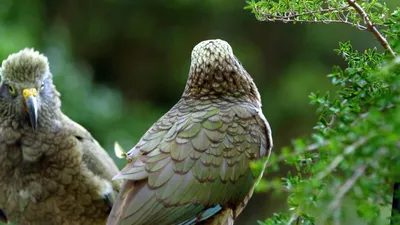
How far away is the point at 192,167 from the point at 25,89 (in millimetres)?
931

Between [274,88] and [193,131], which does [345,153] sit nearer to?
[193,131]

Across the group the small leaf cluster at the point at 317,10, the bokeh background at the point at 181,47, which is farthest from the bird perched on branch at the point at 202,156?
the bokeh background at the point at 181,47

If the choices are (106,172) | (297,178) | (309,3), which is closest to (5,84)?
(106,172)

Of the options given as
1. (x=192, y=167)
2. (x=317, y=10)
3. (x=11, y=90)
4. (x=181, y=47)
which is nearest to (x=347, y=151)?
(x=317, y=10)

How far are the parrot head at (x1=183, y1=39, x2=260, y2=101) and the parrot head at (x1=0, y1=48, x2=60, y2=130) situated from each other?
0.73 meters

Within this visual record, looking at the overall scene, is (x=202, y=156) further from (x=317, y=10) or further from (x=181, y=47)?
(x=181, y=47)

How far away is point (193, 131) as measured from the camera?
2076 millimetres

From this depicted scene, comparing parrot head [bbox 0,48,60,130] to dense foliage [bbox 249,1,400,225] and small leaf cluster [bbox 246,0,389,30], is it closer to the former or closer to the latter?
small leaf cluster [bbox 246,0,389,30]

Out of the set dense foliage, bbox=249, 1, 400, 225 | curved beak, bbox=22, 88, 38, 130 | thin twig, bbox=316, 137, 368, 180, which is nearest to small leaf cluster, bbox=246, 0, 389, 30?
dense foliage, bbox=249, 1, 400, 225

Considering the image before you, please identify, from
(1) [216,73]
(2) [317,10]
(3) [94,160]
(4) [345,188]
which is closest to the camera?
(4) [345,188]

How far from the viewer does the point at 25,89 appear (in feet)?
8.56

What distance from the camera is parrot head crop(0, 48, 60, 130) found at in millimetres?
2604

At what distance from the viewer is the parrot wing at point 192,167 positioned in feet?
6.48

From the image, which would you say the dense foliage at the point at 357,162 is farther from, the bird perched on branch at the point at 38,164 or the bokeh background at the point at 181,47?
the bokeh background at the point at 181,47
